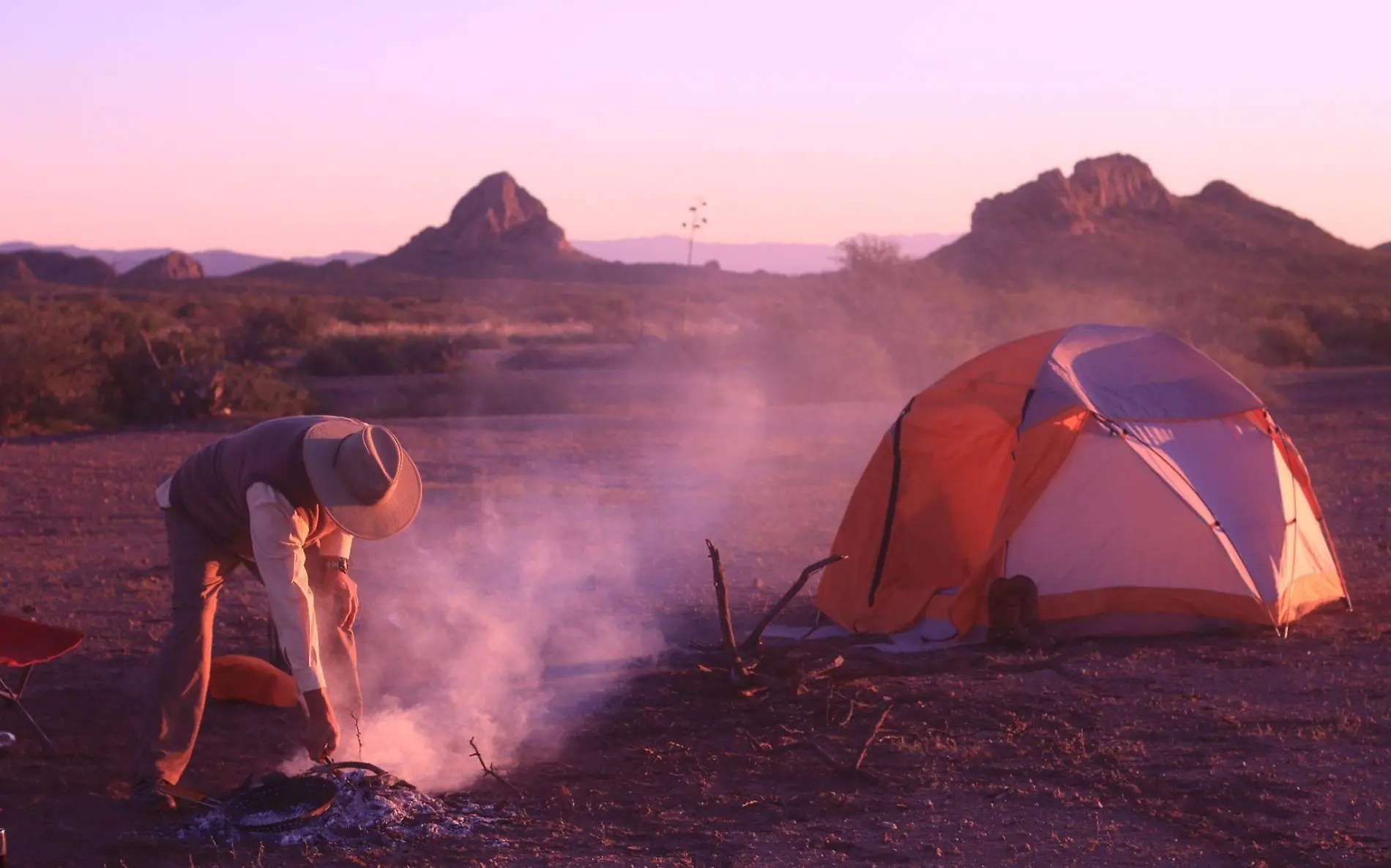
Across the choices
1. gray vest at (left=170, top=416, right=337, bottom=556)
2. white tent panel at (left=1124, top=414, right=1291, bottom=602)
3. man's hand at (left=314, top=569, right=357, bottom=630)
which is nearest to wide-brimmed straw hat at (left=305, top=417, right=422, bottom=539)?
gray vest at (left=170, top=416, right=337, bottom=556)

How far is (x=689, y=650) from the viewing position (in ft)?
27.0

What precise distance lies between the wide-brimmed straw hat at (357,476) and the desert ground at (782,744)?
122 centimetres

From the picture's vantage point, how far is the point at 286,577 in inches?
197

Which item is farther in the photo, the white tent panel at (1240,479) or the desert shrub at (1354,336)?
the desert shrub at (1354,336)

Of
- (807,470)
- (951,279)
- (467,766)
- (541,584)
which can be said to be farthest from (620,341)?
(467,766)

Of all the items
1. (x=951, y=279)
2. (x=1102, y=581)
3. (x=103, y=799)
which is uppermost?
(x=951, y=279)

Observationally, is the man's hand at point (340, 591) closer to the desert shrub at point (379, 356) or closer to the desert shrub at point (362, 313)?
the desert shrub at point (379, 356)

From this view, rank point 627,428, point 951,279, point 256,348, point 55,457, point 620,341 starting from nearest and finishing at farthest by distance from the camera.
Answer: point 55,457 → point 627,428 → point 256,348 → point 951,279 → point 620,341

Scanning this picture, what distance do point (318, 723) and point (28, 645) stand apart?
2008mm

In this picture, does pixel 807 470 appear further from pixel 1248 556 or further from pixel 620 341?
pixel 620 341

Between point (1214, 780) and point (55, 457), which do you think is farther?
point (55, 457)

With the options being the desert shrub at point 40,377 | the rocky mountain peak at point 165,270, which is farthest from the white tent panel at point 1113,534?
the rocky mountain peak at point 165,270

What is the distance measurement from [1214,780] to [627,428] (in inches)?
A: 587

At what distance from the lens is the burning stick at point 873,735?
19.7 ft
